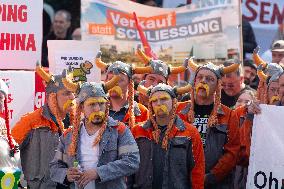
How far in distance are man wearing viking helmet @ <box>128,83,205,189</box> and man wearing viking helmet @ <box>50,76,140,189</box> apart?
1.33ft

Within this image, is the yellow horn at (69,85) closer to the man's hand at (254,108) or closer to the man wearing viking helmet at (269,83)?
the man's hand at (254,108)

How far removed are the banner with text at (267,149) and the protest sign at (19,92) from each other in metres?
2.23

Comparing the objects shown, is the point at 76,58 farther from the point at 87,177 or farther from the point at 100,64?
the point at 87,177

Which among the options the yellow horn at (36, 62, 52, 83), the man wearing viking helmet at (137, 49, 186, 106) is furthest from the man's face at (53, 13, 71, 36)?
the yellow horn at (36, 62, 52, 83)

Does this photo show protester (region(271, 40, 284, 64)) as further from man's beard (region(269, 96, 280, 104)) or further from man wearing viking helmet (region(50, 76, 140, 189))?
man wearing viking helmet (region(50, 76, 140, 189))

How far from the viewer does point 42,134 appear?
29.1 feet

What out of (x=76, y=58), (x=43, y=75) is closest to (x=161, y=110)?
(x=43, y=75)

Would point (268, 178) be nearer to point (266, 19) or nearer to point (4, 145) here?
point (4, 145)

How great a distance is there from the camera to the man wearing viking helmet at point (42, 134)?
885cm

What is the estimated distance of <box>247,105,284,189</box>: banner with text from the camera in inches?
340

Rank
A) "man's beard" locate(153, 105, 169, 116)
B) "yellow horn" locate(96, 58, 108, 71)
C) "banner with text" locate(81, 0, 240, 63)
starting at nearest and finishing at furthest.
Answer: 1. "man's beard" locate(153, 105, 169, 116)
2. "yellow horn" locate(96, 58, 108, 71)
3. "banner with text" locate(81, 0, 240, 63)

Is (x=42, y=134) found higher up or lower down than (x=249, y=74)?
lower down

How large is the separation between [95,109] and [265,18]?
17.3ft

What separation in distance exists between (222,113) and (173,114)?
63cm
